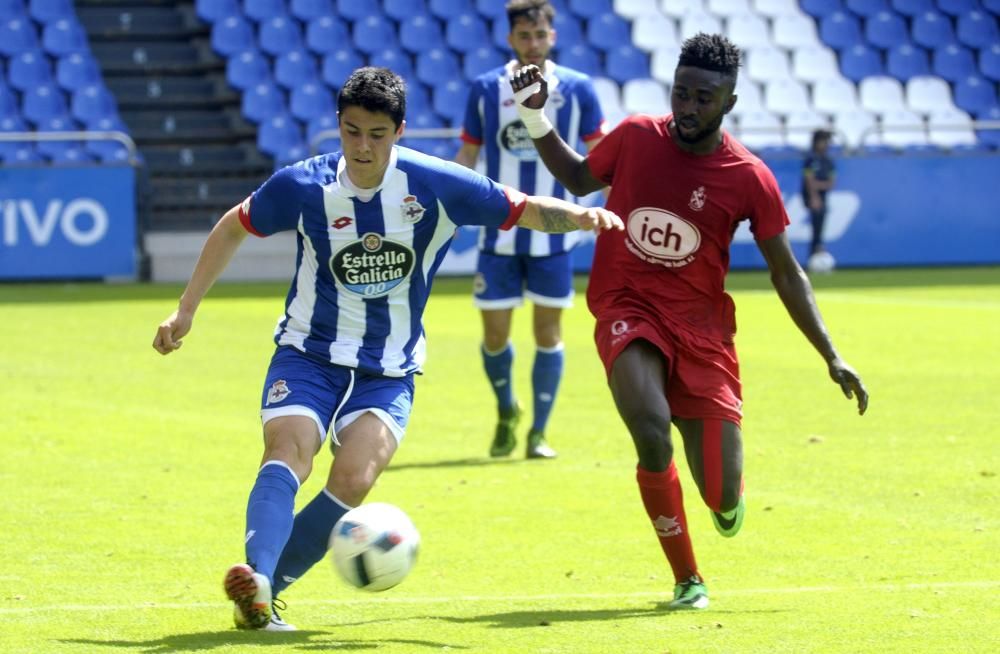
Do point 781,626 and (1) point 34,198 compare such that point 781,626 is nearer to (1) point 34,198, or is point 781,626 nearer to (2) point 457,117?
(1) point 34,198

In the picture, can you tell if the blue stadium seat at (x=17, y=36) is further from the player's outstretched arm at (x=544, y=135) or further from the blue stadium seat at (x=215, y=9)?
the player's outstretched arm at (x=544, y=135)

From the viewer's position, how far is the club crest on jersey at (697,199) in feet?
20.5

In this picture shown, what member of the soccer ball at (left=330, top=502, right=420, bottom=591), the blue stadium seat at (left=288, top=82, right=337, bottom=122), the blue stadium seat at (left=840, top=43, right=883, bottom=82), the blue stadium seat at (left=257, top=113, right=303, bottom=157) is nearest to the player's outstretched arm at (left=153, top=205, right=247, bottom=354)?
the soccer ball at (left=330, top=502, right=420, bottom=591)

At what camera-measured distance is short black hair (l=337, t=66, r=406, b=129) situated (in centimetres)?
559

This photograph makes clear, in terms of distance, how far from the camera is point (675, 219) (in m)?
6.29

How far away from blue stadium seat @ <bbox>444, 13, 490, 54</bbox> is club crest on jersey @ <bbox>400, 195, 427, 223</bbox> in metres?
19.4

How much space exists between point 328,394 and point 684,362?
134cm


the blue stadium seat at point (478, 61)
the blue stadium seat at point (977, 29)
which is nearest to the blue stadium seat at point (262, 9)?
the blue stadium seat at point (478, 61)

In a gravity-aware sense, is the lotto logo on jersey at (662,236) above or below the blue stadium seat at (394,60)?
above

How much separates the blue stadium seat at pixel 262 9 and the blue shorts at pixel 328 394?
19.0 m

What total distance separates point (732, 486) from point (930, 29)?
23040mm

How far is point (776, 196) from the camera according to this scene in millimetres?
6246

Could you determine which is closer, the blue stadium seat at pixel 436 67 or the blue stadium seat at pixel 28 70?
the blue stadium seat at pixel 28 70

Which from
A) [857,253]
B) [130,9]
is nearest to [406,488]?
[857,253]
